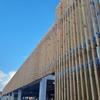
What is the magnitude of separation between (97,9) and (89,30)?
354 millimetres

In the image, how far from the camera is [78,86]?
3.25m

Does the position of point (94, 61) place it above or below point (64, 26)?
below

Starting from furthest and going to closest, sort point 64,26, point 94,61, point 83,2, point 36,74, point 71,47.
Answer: point 36,74, point 64,26, point 71,47, point 83,2, point 94,61

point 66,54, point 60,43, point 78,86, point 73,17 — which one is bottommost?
point 78,86

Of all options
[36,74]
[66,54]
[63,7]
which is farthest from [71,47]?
[36,74]

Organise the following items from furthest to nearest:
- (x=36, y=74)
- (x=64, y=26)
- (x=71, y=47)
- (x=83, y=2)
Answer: (x=36, y=74) < (x=64, y=26) < (x=71, y=47) < (x=83, y=2)

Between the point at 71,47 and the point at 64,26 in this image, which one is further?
the point at 64,26

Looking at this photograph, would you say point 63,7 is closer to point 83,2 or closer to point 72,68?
point 83,2

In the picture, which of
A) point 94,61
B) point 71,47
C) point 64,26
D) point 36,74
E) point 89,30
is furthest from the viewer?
point 36,74

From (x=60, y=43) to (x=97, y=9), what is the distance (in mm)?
1550

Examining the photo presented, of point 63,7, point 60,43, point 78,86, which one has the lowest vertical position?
point 78,86

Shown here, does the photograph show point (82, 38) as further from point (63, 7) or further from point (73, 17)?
point (63, 7)

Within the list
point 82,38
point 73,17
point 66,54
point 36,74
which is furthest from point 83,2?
point 36,74

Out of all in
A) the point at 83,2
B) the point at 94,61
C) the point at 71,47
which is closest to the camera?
the point at 94,61
